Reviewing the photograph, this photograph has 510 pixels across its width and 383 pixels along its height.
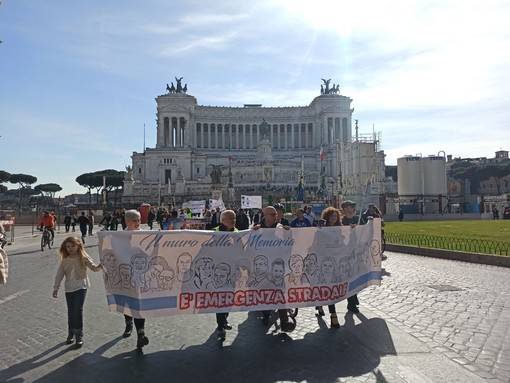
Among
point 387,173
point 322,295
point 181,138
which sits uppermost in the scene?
point 181,138

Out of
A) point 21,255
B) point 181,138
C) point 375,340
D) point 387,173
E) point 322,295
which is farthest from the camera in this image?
point 387,173

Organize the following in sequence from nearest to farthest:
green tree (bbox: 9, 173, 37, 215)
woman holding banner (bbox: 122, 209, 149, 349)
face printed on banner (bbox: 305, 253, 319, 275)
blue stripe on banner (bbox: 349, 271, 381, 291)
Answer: woman holding banner (bbox: 122, 209, 149, 349), face printed on banner (bbox: 305, 253, 319, 275), blue stripe on banner (bbox: 349, 271, 381, 291), green tree (bbox: 9, 173, 37, 215)

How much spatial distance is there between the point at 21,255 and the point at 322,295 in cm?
1793

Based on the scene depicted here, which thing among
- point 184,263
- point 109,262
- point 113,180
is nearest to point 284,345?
point 184,263

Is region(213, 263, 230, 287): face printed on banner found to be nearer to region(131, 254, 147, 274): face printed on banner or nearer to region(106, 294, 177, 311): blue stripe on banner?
region(106, 294, 177, 311): blue stripe on banner

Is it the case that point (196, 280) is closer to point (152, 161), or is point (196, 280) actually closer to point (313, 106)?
point (152, 161)

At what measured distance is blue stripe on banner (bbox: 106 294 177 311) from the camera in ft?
23.5

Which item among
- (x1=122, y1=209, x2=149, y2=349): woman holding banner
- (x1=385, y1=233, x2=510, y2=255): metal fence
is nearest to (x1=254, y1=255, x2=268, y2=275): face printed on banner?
(x1=122, y1=209, x2=149, y2=349): woman holding banner

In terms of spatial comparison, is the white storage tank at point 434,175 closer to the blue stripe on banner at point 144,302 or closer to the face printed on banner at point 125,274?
the blue stripe on banner at point 144,302

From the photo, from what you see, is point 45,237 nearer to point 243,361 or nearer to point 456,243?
point 456,243

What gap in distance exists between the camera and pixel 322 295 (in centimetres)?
812

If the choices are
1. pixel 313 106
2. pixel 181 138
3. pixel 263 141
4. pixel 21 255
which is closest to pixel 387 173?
pixel 313 106

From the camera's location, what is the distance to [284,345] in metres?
7.29

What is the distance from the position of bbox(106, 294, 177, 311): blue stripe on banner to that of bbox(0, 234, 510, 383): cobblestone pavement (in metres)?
0.60
